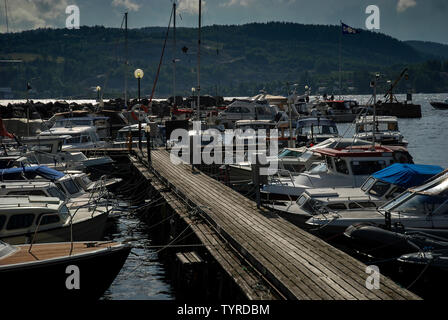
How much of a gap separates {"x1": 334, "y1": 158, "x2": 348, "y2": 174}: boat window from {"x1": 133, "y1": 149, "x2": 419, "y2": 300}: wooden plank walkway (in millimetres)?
4811

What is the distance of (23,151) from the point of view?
34.3 meters

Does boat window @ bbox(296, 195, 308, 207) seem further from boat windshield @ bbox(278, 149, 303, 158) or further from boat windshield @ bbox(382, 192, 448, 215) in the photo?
boat windshield @ bbox(278, 149, 303, 158)

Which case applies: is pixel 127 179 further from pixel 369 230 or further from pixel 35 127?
pixel 369 230

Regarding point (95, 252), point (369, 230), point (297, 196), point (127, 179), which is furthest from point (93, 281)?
point (127, 179)

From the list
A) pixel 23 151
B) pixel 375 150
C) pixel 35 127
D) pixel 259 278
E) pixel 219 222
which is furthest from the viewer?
pixel 35 127

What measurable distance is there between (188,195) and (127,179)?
48.6 ft

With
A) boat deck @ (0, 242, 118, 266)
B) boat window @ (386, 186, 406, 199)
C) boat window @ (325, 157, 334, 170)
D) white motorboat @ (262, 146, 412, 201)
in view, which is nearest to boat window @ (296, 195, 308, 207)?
white motorboat @ (262, 146, 412, 201)

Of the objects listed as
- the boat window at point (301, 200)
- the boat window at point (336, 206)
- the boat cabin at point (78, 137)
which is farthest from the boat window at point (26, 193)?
the boat cabin at point (78, 137)

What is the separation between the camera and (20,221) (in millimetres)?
19109

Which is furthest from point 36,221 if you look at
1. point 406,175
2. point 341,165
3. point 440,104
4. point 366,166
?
point 440,104

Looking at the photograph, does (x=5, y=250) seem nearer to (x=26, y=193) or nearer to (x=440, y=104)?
(x=26, y=193)

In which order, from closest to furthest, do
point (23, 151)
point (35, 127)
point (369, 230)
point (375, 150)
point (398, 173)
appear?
point (369, 230) → point (398, 173) → point (375, 150) → point (23, 151) → point (35, 127)

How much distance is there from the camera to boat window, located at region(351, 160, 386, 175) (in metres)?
26.7

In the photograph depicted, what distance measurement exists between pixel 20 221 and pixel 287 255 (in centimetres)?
845
